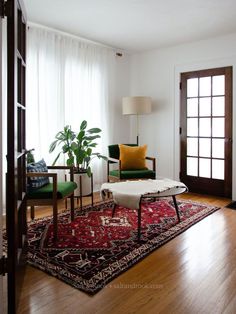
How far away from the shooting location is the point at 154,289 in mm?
1918

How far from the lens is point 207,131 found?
4.64 meters

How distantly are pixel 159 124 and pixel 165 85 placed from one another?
0.70m

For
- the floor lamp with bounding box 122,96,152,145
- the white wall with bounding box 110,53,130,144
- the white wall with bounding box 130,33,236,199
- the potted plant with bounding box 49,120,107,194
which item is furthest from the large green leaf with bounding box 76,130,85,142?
the white wall with bounding box 130,33,236,199

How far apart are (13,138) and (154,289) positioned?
1.34 meters

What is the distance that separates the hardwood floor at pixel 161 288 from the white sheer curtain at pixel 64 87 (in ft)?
7.38

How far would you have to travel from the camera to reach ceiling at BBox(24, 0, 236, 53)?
3.23 m

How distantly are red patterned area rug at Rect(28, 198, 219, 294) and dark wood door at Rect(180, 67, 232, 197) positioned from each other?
862mm

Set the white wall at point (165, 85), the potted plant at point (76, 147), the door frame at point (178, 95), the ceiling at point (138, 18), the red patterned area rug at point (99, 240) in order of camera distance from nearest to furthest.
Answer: the red patterned area rug at point (99, 240) < the ceiling at point (138, 18) < the potted plant at point (76, 147) < the door frame at point (178, 95) < the white wall at point (165, 85)

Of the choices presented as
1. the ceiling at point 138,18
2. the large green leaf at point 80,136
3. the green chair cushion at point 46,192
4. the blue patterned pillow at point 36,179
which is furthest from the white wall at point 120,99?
the green chair cushion at point 46,192

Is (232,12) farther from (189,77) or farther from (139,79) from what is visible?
(139,79)

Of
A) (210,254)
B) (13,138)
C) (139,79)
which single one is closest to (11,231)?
(13,138)

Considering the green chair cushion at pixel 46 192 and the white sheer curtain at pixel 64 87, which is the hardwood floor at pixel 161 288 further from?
the white sheer curtain at pixel 64 87

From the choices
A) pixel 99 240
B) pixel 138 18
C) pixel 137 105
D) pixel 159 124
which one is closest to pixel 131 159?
pixel 137 105

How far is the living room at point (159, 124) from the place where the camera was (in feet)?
5.90
